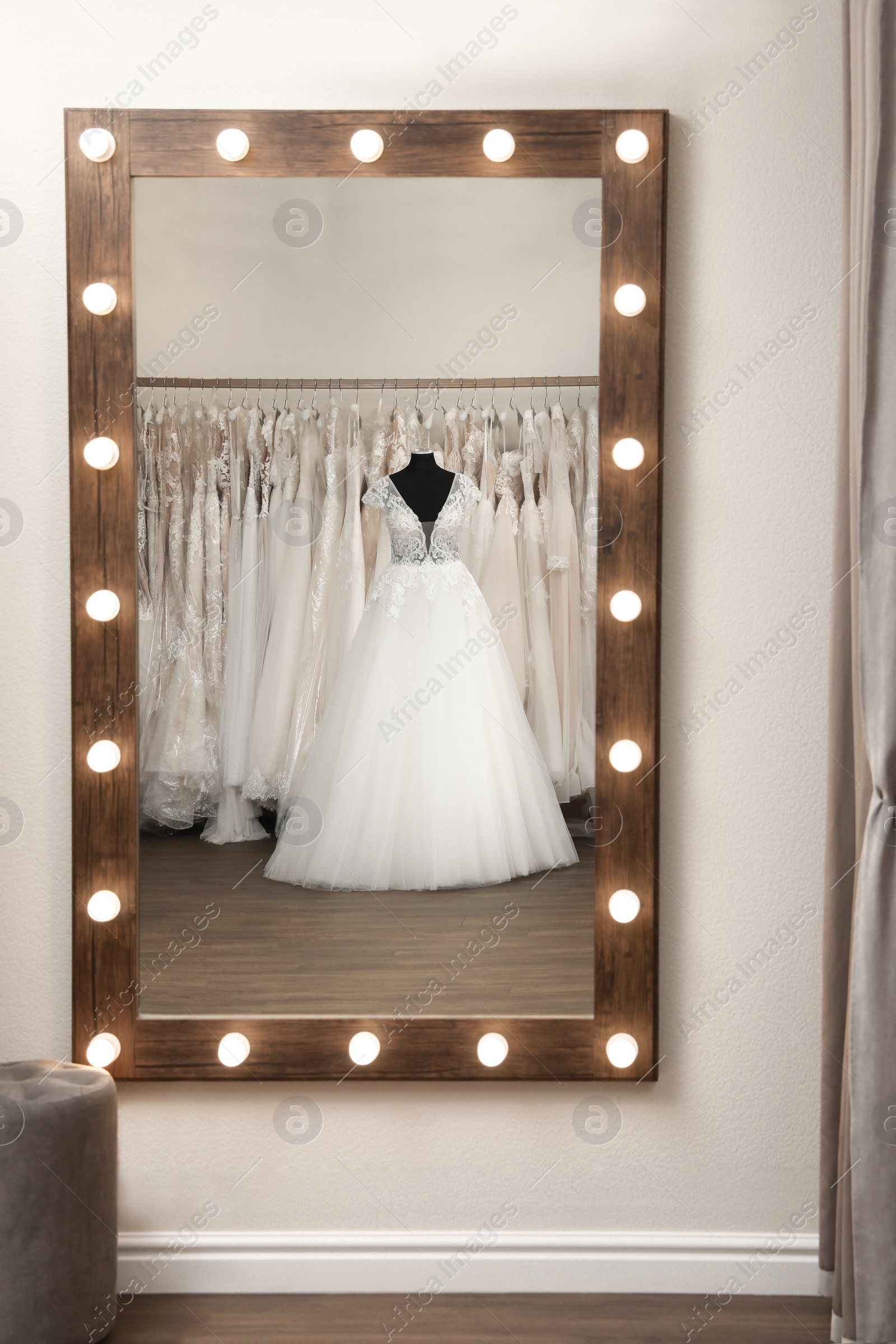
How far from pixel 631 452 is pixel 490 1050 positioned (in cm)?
107

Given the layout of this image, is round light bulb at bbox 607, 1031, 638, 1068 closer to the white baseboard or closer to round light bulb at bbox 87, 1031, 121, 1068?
the white baseboard

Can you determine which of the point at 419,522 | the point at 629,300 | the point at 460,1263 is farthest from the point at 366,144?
the point at 460,1263

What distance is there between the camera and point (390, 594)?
1.61 meters

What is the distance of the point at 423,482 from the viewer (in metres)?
1.59

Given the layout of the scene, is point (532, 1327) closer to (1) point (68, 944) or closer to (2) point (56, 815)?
(1) point (68, 944)

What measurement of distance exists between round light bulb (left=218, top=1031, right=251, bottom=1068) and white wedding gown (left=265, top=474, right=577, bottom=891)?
293 mm

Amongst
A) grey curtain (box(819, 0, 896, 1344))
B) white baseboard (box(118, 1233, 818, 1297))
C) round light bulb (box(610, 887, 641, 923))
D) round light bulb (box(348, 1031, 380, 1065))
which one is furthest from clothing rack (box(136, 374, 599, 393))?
white baseboard (box(118, 1233, 818, 1297))

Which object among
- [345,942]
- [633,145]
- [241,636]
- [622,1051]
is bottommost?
[622,1051]

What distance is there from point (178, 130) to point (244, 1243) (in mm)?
1937

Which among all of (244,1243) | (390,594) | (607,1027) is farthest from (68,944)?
(607,1027)

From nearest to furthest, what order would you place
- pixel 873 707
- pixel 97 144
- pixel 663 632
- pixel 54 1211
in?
pixel 873 707 → pixel 54 1211 → pixel 97 144 → pixel 663 632

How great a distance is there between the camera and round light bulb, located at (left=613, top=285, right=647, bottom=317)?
5.23 feet

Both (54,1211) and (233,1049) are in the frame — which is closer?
(54,1211)

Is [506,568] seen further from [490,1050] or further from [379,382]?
[490,1050]
